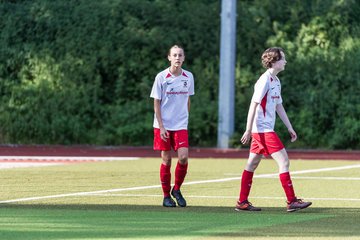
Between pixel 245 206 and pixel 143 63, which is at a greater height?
pixel 143 63

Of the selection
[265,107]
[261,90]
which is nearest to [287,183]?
[265,107]

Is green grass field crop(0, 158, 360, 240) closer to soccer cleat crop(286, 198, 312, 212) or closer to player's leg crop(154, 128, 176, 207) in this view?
soccer cleat crop(286, 198, 312, 212)

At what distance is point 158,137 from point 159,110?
0.37m

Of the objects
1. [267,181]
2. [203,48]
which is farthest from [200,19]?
[267,181]

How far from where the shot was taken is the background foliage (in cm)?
3294

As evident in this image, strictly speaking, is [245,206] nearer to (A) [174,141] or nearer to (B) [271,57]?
(A) [174,141]

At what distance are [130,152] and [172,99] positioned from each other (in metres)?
14.4

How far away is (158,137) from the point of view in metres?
15.7

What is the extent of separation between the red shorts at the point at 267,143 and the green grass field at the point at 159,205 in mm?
750

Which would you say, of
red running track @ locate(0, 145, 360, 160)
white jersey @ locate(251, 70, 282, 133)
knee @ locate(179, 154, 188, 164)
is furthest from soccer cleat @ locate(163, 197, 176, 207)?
red running track @ locate(0, 145, 360, 160)

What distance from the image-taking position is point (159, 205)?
617 inches

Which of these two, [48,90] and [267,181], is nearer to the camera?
[267,181]

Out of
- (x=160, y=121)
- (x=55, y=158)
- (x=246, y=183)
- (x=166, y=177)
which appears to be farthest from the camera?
(x=55, y=158)

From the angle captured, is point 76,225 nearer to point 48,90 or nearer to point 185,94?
point 185,94
